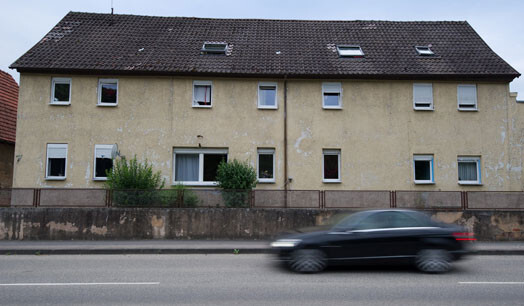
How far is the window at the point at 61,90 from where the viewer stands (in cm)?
1702

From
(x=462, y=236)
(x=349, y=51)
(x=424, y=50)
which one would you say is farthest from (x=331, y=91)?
(x=462, y=236)

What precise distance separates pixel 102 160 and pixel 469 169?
15907 millimetres

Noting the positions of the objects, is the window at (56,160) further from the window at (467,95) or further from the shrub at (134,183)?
the window at (467,95)

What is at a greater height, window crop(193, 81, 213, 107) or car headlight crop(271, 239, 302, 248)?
window crop(193, 81, 213, 107)

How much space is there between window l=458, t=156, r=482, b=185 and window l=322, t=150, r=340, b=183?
17.4ft

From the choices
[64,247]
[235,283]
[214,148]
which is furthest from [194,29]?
[235,283]

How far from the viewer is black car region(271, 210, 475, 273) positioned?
8.27 metres

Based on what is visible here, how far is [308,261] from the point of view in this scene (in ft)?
27.1

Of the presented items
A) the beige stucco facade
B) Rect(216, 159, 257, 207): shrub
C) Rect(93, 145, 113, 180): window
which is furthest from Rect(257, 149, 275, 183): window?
Rect(93, 145, 113, 180): window

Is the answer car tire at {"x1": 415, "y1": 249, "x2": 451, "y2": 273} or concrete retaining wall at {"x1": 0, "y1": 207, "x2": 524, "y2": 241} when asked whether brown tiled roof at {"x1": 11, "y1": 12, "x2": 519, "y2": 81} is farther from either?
car tire at {"x1": 415, "y1": 249, "x2": 451, "y2": 273}

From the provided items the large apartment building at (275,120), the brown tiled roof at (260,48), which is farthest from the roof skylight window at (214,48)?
the large apartment building at (275,120)

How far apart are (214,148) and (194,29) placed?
7.42m

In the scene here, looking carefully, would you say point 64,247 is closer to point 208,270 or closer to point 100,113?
point 208,270

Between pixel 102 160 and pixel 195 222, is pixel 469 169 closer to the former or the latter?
pixel 195 222
